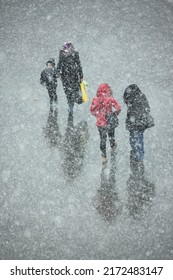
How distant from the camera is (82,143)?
891 centimetres

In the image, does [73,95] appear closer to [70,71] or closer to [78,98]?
[78,98]

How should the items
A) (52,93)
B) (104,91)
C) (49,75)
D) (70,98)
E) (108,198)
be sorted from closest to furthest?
(104,91), (108,198), (49,75), (70,98), (52,93)

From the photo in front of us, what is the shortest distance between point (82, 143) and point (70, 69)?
62.3 inches

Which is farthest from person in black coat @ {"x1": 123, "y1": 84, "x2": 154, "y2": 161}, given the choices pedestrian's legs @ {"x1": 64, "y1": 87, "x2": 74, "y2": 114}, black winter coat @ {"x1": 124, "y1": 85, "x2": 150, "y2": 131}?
pedestrian's legs @ {"x1": 64, "y1": 87, "x2": 74, "y2": 114}

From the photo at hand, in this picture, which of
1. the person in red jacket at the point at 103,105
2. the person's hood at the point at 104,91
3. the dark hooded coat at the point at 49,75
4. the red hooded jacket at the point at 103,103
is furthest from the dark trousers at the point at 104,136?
the dark hooded coat at the point at 49,75

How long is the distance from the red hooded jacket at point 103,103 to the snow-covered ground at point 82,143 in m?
1.33

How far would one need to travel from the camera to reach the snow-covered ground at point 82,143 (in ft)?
24.4

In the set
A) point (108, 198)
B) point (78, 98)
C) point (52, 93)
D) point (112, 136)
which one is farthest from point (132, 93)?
point (52, 93)

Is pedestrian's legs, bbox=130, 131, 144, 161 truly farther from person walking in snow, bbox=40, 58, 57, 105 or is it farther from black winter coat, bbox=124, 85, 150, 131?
person walking in snow, bbox=40, 58, 57, 105

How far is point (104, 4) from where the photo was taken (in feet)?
40.5

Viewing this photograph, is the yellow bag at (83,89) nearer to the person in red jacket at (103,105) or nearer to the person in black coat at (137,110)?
the person in red jacket at (103,105)

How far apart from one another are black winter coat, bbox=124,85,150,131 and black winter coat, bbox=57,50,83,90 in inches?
57.4

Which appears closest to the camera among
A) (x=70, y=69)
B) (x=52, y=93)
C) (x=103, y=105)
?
(x=103, y=105)

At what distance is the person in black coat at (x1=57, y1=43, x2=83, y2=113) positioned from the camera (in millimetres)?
8336
